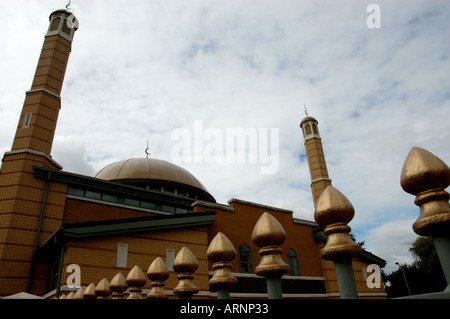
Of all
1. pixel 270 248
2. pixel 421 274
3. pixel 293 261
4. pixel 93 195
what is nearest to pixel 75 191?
pixel 93 195

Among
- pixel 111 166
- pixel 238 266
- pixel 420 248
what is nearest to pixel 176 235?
pixel 238 266

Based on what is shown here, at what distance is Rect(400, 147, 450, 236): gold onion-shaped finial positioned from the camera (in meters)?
1.35

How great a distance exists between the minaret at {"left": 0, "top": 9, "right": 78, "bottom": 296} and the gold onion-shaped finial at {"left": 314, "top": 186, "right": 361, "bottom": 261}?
1324 centimetres

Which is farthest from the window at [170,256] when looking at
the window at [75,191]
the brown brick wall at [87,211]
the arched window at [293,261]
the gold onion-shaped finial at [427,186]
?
the gold onion-shaped finial at [427,186]

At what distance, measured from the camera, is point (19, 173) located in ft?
43.1

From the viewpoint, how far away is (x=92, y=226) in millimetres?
10711

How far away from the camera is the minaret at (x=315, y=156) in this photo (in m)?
23.7

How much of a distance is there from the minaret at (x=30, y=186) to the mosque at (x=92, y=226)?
0.04m

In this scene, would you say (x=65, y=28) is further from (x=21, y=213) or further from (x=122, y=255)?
(x=122, y=255)

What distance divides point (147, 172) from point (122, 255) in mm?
10259

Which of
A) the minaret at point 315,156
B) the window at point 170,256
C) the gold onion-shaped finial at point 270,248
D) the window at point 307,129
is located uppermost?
the window at point 307,129

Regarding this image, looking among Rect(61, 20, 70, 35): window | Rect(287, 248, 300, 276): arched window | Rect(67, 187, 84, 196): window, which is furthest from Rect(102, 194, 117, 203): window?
Rect(61, 20, 70, 35): window

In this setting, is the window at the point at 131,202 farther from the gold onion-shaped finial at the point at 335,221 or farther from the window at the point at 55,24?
the gold onion-shaped finial at the point at 335,221

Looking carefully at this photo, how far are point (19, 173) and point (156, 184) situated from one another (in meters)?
9.03
